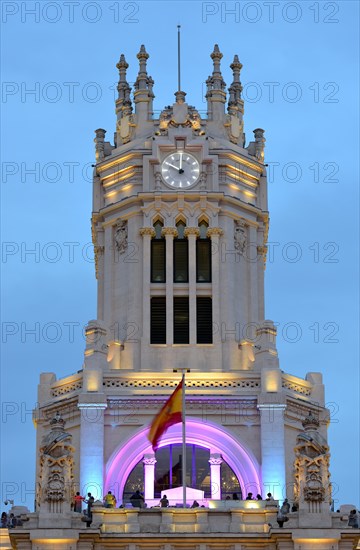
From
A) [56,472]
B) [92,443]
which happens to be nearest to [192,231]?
[92,443]

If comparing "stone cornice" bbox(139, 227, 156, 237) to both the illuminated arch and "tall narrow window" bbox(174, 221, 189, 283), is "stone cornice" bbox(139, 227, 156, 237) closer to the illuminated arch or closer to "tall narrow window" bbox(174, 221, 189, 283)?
"tall narrow window" bbox(174, 221, 189, 283)

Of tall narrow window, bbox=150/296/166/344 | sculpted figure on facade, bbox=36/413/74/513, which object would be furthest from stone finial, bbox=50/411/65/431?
tall narrow window, bbox=150/296/166/344

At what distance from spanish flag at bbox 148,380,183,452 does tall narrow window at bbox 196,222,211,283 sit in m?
14.1

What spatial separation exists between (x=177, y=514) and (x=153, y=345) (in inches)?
673

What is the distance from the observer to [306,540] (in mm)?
100812

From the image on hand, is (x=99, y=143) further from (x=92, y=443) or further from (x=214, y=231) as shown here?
(x=92, y=443)

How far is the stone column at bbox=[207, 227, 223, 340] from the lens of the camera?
388ft

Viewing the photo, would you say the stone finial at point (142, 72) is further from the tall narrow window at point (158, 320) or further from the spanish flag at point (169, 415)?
the spanish flag at point (169, 415)

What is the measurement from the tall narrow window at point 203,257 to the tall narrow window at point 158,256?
212 centimetres

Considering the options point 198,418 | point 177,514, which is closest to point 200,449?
point 198,418

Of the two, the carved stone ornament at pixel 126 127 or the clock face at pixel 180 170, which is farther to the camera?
the carved stone ornament at pixel 126 127

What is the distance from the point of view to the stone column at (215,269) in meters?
118

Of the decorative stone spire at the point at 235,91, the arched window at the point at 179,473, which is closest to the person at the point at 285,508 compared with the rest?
the arched window at the point at 179,473

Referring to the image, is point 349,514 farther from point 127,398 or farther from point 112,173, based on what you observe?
point 112,173
